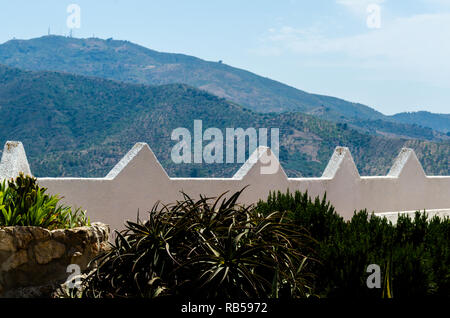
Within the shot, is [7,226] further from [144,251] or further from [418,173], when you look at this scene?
[418,173]

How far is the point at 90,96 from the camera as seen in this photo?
79.9 meters

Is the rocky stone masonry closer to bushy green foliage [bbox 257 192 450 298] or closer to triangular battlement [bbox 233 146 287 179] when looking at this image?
bushy green foliage [bbox 257 192 450 298]

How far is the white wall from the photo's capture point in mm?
8539

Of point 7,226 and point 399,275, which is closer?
point 399,275

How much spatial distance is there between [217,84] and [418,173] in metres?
141

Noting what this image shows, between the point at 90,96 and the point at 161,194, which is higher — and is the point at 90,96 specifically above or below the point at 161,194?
above

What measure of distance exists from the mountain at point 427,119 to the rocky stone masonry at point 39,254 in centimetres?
14048

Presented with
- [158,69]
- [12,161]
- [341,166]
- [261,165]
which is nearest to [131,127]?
[341,166]

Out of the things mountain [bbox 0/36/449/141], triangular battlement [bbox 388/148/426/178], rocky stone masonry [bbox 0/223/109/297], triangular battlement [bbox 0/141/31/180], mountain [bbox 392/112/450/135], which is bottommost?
rocky stone masonry [bbox 0/223/109/297]

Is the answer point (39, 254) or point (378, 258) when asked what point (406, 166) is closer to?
point (378, 258)

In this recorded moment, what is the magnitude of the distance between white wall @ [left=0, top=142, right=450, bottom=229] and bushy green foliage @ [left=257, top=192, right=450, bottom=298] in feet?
12.7

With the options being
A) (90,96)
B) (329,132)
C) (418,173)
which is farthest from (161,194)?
(90,96)

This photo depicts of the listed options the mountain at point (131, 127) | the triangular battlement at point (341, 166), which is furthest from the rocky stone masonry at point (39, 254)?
the mountain at point (131, 127)

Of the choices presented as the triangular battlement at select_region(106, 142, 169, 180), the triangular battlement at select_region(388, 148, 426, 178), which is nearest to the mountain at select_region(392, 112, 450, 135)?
the triangular battlement at select_region(388, 148, 426, 178)
